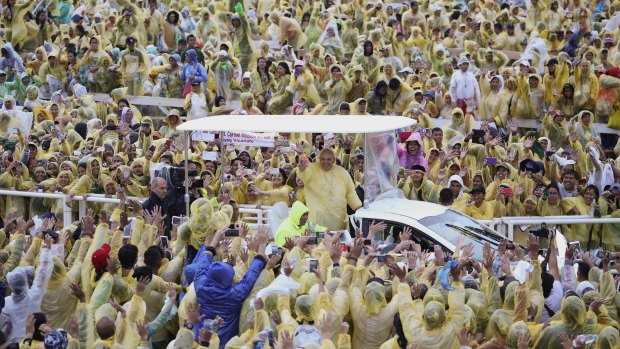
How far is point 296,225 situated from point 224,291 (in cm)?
338

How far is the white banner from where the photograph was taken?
63.3ft

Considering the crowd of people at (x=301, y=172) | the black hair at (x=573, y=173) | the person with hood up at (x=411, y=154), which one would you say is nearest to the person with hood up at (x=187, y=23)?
the crowd of people at (x=301, y=172)

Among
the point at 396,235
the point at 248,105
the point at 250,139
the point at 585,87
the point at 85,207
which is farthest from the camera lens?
the point at 585,87

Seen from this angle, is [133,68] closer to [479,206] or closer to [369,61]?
[369,61]

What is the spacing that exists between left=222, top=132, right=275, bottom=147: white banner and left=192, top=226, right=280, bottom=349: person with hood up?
4.72m

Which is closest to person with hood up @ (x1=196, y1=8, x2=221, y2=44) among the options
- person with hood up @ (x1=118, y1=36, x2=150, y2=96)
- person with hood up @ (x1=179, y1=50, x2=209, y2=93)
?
person with hood up @ (x1=118, y1=36, x2=150, y2=96)

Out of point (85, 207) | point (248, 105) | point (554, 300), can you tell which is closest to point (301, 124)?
point (85, 207)

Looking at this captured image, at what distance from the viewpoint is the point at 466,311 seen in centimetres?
1386

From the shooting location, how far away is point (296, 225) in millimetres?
17781

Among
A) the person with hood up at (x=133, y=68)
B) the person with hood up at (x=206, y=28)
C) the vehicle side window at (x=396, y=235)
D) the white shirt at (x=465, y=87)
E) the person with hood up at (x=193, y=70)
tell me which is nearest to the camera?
the vehicle side window at (x=396, y=235)

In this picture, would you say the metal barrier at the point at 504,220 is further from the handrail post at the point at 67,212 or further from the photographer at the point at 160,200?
the photographer at the point at 160,200

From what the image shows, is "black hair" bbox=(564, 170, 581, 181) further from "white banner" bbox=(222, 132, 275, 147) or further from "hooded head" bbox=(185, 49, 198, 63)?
"hooded head" bbox=(185, 49, 198, 63)

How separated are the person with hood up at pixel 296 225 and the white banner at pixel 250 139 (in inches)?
61.1

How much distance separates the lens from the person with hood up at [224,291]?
14.4m
